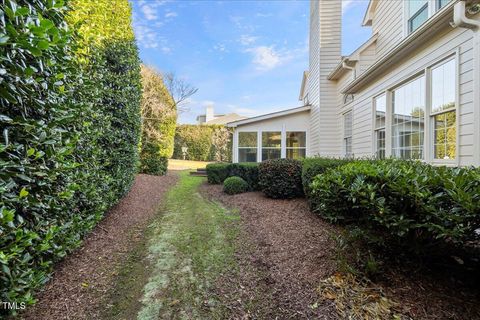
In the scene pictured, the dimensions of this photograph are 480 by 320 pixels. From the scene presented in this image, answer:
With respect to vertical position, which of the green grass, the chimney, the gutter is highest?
the chimney

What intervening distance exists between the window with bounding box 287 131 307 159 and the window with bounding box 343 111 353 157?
267 cm

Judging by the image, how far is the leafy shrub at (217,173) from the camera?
1008 centimetres

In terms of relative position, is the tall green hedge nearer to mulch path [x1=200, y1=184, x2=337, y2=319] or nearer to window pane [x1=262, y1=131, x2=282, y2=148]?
mulch path [x1=200, y1=184, x2=337, y2=319]

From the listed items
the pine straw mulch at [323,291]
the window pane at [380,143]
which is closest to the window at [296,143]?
the window pane at [380,143]

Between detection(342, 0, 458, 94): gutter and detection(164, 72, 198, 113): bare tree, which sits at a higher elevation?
detection(164, 72, 198, 113): bare tree

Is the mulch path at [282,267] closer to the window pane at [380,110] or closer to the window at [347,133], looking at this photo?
the window pane at [380,110]

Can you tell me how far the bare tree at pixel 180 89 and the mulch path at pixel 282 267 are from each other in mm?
14944

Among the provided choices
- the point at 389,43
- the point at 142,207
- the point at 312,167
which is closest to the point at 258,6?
the point at 389,43

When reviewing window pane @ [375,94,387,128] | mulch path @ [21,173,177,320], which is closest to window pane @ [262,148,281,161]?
window pane @ [375,94,387,128]

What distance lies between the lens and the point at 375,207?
236 cm

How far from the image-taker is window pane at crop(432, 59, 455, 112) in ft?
13.4

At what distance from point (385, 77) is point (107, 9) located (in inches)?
253

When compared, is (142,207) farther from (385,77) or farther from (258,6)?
(258,6)

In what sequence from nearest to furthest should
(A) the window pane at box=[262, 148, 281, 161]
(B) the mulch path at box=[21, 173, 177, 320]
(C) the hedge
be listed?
1. (B) the mulch path at box=[21, 173, 177, 320]
2. (A) the window pane at box=[262, 148, 281, 161]
3. (C) the hedge
